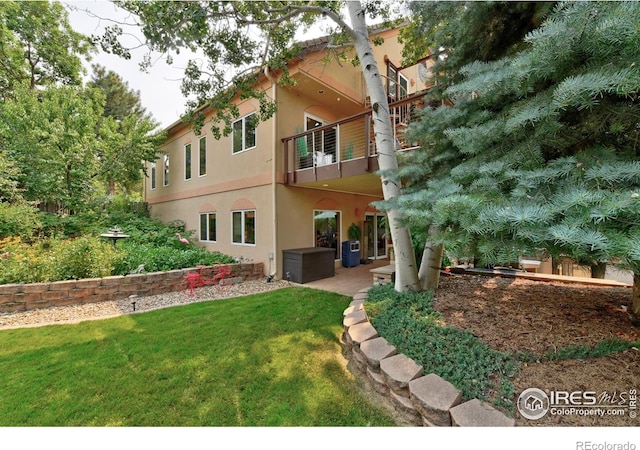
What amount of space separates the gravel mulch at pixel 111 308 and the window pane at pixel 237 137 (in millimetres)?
5137

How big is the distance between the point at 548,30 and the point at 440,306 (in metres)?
3.33

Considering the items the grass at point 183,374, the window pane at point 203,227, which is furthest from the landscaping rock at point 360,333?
the window pane at point 203,227

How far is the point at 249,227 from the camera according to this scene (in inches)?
359

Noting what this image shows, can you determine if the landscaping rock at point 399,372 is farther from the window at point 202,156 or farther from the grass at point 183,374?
the window at point 202,156

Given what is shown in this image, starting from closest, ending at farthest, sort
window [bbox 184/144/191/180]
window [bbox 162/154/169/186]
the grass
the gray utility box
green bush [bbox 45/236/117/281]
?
the grass < green bush [bbox 45/236/117/281] < the gray utility box < window [bbox 184/144/191/180] < window [bbox 162/154/169/186]

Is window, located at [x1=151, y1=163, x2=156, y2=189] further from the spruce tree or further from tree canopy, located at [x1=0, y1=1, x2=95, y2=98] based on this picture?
the spruce tree

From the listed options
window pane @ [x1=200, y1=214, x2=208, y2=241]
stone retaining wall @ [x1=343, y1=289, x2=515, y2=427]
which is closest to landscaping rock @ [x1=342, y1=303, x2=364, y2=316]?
stone retaining wall @ [x1=343, y1=289, x2=515, y2=427]

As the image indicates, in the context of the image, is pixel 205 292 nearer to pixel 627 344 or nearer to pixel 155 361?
pixel 155 361

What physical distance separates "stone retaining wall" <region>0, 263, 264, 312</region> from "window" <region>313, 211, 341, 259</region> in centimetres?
378

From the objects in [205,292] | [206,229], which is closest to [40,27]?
[206,229]

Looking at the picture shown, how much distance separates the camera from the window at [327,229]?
943 centimetres

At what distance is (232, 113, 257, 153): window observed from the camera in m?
9.05

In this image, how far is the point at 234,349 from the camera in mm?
3576

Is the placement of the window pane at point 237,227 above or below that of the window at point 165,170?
below
